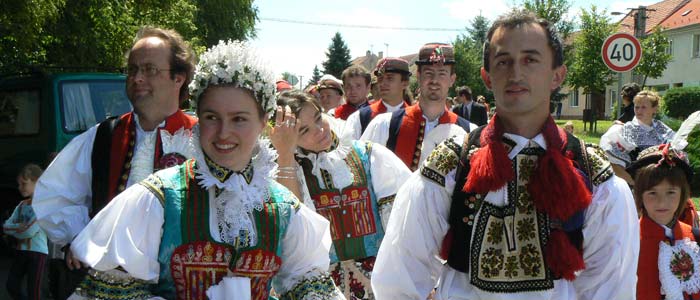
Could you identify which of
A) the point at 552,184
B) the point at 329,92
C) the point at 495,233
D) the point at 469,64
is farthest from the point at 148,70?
the point at 469,64

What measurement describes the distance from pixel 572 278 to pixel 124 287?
4.93 ft

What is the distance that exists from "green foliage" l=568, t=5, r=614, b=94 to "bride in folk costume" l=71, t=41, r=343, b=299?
32235 millimetres

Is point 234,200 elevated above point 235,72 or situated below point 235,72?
below

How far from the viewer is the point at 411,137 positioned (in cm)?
526

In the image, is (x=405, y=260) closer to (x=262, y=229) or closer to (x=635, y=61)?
(x=262, y=229)

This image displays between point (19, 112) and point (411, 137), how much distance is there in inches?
206

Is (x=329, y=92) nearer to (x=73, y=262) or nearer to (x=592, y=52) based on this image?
(x=73, y=262)

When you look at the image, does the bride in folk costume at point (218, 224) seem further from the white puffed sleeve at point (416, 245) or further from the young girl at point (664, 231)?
the young girl at point (664, 231)

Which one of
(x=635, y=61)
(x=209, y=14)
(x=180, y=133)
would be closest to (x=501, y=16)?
(x=180, y=133)

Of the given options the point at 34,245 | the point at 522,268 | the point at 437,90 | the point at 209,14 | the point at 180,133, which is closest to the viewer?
the point at 522,268

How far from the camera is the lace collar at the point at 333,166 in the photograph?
162 inches

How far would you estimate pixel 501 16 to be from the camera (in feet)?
8.88

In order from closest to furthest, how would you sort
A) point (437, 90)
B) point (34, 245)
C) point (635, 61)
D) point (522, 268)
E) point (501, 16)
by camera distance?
point (522, 268), point (501, 16), point (437, 90), point (34, 245), point (635, 61)

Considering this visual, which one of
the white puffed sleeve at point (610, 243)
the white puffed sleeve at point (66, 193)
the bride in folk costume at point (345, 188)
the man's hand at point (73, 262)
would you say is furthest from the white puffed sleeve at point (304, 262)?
the bride in folk costume at point (345, 188)
